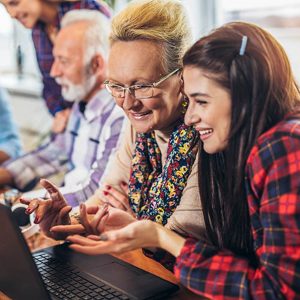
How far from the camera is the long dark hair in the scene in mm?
1169

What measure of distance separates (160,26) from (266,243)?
69 centimetres

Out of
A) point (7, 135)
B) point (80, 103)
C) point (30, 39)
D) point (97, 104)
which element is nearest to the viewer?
point (97, 104)

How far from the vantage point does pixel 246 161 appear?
1215 millimetres

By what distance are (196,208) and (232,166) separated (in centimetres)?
29

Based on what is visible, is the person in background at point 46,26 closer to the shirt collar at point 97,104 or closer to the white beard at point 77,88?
the white beard at point 77,88

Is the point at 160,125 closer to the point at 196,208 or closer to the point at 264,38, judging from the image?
the point at 196,208

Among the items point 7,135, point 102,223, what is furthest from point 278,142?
point 7,135

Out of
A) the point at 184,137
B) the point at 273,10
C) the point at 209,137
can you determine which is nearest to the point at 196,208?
the point at 184,137

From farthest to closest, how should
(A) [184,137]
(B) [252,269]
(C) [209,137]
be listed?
(A) [184,137] → (C) [209,137] → (B) [252,269]

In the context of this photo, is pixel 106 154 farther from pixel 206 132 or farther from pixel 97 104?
pixel 206 132

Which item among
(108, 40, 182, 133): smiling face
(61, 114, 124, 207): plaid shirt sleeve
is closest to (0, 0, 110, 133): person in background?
(61, 114, 124, 207): plaid shirt sleeve

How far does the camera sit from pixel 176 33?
1.58m

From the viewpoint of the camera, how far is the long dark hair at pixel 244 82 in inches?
46.0

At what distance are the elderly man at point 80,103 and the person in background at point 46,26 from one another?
0.04m
